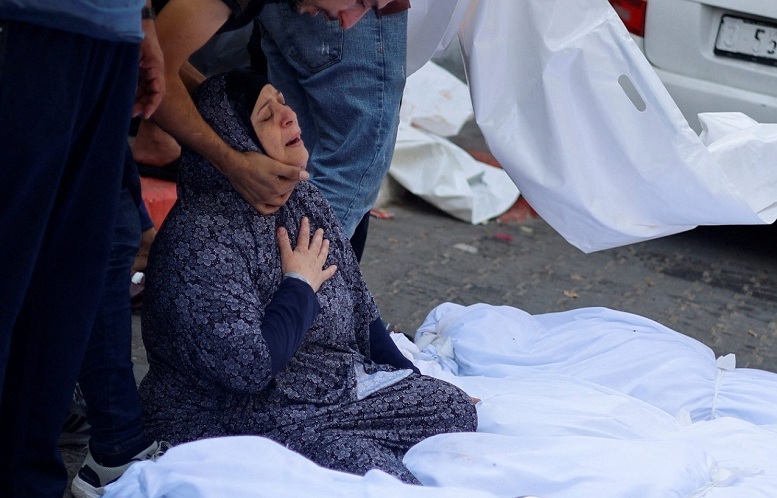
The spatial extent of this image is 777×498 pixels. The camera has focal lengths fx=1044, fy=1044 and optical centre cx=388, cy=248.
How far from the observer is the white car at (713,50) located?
14.6 ft

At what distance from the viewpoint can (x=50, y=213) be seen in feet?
5.97

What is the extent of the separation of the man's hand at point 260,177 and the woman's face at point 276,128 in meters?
0.03

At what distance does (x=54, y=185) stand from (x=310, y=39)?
44.8 inches

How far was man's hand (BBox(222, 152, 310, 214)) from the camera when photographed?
212 cm

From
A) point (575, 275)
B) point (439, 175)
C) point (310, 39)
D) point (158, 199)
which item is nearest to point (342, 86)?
point (310, 39)

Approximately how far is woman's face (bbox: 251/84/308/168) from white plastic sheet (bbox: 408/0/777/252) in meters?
1.09

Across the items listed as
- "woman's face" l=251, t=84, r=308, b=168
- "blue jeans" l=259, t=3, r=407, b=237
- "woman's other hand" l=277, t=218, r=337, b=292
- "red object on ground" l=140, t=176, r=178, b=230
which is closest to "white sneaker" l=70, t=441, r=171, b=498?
"woman's other hand" l=277, t=218, r=337, b=292

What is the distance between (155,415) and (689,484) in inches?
44.8

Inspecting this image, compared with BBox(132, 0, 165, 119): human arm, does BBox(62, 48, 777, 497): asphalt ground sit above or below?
below

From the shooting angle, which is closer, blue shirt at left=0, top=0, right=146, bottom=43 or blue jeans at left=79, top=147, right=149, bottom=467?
blue shirt at left=0, top=0, right=146, bottom=43

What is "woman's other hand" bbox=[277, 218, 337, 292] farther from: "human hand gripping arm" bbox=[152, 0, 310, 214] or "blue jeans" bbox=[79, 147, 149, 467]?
"blue jeans" bbox=[79, 147, 149, 467]

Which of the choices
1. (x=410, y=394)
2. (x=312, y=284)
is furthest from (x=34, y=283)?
(x=410, y=394)

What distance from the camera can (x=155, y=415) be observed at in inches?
89.0

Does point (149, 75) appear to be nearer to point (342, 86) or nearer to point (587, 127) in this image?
point (342, 86)
